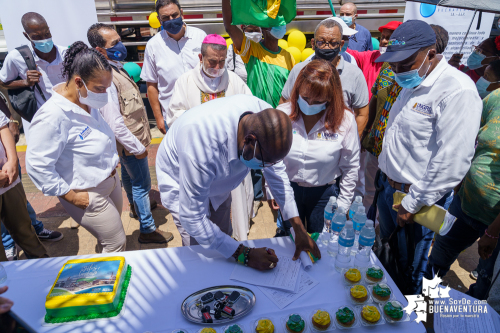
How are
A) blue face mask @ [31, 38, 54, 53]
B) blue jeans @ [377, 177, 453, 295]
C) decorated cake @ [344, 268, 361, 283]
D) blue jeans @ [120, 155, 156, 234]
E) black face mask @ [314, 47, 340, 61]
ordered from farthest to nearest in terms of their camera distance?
blue face mask @ [31, 38, 54, 53] < blue jeans @ [120, 155, 156, 234] < black face mask @ [314, 47, 340, 61] < blue jeans @ [377, 177, 453, 295] < decorated cake @ [344, 268, 361, 283]

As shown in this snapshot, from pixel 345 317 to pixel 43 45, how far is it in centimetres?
381

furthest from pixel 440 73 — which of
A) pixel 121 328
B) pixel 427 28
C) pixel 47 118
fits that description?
pixel 47 118

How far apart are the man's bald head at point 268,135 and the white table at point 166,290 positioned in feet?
2.21

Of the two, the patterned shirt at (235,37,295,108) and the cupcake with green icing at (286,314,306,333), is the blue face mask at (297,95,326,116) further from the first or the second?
the cupcake with green icing at (286,314,306,333)

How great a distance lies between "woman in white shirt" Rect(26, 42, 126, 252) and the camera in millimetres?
1901

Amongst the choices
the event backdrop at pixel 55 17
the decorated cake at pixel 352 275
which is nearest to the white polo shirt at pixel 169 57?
the event backdrop at pixel 55 17

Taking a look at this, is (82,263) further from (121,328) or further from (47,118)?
(47,118)

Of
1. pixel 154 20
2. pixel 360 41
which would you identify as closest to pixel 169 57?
pixel 154 20

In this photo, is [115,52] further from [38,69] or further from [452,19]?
[452,19]

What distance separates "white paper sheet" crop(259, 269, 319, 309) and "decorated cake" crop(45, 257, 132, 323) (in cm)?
70

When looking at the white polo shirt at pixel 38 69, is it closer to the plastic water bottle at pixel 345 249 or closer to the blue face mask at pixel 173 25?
the blue face mask at pixel 173 25

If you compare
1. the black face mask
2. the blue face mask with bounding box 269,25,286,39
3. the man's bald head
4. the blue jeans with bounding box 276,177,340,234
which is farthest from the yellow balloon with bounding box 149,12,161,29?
the man's bald head

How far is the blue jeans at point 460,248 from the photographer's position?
2.21 m

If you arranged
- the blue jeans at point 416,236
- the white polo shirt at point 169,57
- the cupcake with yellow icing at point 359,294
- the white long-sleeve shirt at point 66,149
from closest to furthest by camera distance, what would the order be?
the cupcake with yellow icing at point 359,294 → the white long-sleeve shirt at point 66,149 → the blue jeans at point 416,236 → the white polo shirt at point 169,57
